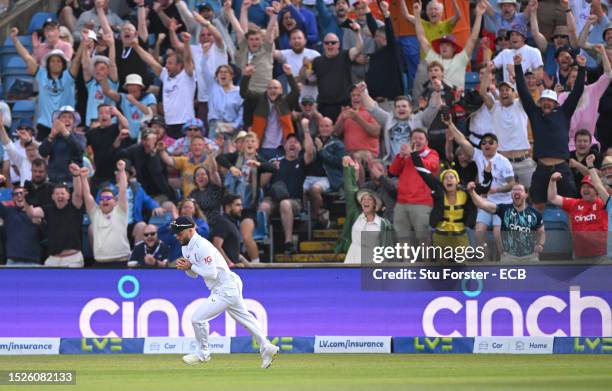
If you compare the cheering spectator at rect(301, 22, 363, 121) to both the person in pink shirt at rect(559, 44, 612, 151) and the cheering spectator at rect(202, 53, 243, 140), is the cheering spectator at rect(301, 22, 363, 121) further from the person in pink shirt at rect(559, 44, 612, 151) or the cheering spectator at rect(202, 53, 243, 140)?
the person in pink shirt at rect(559, 44, 612, 151)

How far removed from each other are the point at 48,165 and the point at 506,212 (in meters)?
7.48

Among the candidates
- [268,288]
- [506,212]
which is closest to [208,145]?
[268,288]

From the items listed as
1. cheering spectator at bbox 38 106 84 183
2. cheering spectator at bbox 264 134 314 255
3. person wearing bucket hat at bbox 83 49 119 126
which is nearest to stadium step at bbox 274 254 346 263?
cheering spectator at bbox 264 134 314 255

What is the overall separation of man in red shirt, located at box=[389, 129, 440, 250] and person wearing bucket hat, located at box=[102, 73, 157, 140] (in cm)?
484

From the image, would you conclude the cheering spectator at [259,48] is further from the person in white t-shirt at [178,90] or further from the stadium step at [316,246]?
the stadium step at [316,246]

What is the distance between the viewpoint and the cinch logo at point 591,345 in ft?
60.7

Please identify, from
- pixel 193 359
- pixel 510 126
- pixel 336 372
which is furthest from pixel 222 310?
pixel 510 126

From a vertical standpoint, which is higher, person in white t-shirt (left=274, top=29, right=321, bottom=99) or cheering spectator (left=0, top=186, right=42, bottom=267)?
person in white t-shirt (left=274, top=29, right=321, bottom=99)

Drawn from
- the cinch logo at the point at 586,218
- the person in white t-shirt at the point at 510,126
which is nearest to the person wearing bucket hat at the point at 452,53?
the person in white t-shirt at the point at 510,126

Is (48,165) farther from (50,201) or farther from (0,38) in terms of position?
(0,38)

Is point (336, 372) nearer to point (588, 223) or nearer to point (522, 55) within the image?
point (588, 223)

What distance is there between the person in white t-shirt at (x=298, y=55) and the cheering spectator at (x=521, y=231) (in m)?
4.55

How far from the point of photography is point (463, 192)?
19.7 m

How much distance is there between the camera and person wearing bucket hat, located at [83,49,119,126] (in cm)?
2316
